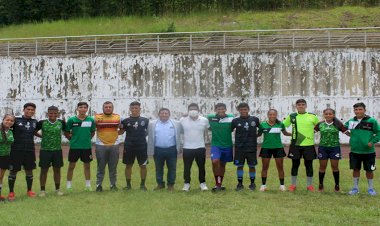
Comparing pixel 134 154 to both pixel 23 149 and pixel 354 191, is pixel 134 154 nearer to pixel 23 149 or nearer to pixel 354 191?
pixel 23 149

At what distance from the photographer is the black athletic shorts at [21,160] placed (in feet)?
25.8

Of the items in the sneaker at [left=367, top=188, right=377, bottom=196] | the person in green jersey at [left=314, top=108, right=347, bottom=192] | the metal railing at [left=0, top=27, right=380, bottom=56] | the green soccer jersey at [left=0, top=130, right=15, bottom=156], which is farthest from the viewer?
the metal railing at [left=0, top=27, right=380, bottom=56]

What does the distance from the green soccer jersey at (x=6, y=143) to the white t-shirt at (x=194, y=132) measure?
10.5ft

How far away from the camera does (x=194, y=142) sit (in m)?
8.38

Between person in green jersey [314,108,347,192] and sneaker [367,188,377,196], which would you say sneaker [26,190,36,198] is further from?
sneaker [367,188,377,196]

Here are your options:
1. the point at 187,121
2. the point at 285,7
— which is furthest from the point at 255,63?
the point at 285,7

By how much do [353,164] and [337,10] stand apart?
2168cm

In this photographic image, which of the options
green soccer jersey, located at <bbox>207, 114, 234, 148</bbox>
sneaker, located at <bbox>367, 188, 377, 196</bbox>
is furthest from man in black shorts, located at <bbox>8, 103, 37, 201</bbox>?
sneaker, located at <bbox>367, 188, 377, 196</bbox>

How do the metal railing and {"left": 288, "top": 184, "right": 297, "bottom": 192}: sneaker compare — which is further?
the metal railing

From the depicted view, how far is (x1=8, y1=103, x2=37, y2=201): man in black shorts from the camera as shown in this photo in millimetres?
7863

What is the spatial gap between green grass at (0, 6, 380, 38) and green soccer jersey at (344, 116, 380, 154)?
1745 centimetres

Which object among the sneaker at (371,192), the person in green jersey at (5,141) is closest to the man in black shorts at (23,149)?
the person in green jersey at (5,141)

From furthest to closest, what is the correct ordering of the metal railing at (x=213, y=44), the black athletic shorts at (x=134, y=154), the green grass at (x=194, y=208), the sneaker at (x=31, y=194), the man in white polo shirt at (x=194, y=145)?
1. the metal railing at (x=213, y=44)
2. the black athletic shorts at (x=134, y=154)
3. the man in white polo shirt at (x=194, y=145)
4. the sneaker at (x=31, y=194)
5. the green grass at (x=194, y=208)

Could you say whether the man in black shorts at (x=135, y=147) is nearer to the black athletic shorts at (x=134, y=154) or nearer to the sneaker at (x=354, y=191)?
the black athletic shorts at (x=134, y=154)
